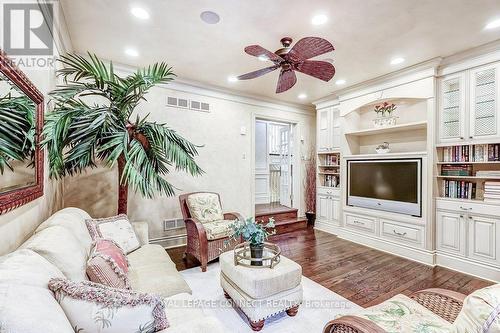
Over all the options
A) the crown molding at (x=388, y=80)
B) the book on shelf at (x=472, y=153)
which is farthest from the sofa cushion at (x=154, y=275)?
the crown molding at (x=388, y=80)

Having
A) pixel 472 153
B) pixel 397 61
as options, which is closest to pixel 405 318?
pixel 472 153

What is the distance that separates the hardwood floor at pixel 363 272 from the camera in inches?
99.6

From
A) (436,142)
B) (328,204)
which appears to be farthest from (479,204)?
(328,204)

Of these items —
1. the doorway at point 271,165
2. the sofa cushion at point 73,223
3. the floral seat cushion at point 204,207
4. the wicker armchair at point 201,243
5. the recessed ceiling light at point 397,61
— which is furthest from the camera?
the doorway at point 271,165

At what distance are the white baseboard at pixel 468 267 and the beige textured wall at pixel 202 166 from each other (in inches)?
121

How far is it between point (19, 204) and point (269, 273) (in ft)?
5.65

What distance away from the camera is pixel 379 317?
49.0 inches

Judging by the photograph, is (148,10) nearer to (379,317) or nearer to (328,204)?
(379,317)

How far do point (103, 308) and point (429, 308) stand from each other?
180 centimetres

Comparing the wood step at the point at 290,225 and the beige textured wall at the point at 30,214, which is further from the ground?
the beige textured wall at the point at 30,214

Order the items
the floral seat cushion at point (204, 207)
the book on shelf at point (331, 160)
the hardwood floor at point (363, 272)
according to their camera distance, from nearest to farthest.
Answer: the hardwood floor at point (363, 272)
the floral seat cushion at point (204, 207)
the book on shelf at point (331, 160)

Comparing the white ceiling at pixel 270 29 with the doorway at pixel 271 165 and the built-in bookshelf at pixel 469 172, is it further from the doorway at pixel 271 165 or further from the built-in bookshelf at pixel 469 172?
the doorway at pixel 271 165

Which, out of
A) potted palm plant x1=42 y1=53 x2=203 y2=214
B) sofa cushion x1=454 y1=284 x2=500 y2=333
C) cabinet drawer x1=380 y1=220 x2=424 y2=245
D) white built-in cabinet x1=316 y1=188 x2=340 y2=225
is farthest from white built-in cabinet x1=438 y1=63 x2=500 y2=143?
potted palm plant x1=42 y1=53 x2=203 y2=214

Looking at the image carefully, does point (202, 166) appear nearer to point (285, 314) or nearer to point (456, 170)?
point (285, 314)
